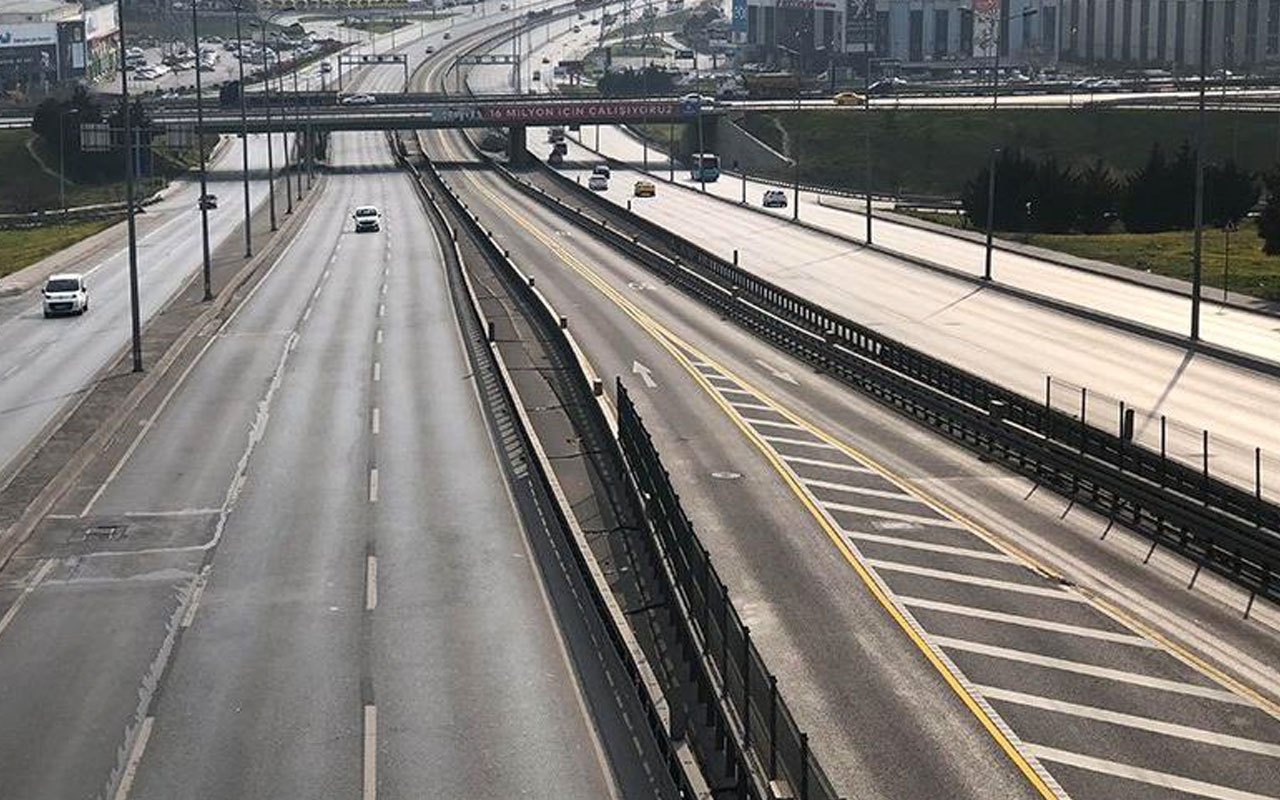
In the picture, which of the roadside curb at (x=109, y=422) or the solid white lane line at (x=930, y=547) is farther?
the roadside curb at (x=109, y=422)

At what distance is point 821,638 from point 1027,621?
3.04 metres

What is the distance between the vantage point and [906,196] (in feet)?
477

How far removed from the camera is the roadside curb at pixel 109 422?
34875 mm

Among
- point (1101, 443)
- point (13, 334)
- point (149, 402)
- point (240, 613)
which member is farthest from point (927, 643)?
point (13, 334)

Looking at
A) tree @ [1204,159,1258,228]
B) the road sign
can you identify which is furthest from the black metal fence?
tree @ [1204,159,1258,228]

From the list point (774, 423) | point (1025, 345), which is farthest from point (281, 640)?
point (1025, 345)

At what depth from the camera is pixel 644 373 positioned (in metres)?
55.0

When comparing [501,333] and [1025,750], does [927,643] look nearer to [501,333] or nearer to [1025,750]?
[1025,750]

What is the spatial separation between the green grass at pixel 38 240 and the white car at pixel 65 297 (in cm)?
1973

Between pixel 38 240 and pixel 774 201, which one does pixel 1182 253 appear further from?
pixel 38 240

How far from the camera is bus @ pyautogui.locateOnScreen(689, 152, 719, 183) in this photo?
15562 centimetres

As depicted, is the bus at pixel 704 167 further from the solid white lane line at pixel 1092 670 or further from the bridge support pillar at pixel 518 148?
the solid white lane line at pixel 1092 670

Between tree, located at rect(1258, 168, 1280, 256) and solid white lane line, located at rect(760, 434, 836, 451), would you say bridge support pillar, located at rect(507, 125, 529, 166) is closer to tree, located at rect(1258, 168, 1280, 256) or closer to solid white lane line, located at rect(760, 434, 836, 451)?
tree, located at rect(1258, 168, 1280, 256)

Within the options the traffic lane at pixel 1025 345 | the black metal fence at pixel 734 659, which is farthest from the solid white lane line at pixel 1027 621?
the traffic lane at pixel 1025 345
